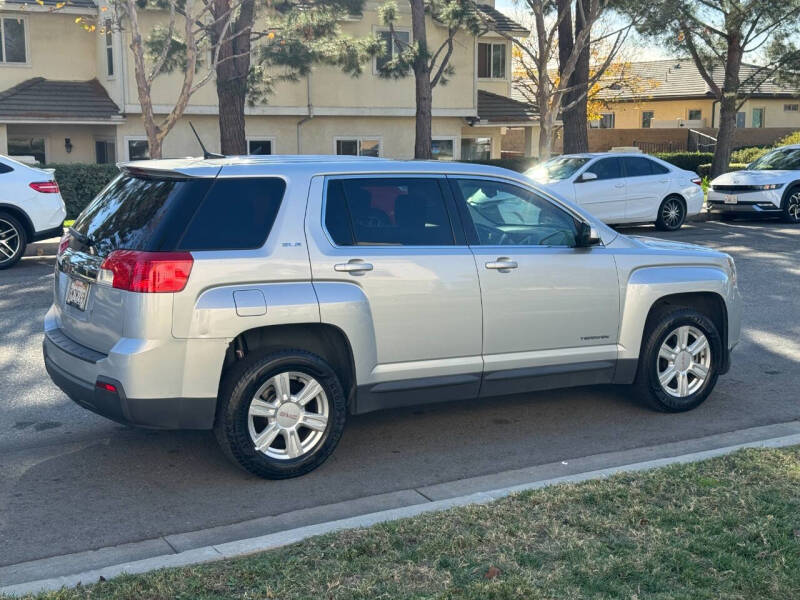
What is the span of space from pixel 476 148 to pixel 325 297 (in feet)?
98.5

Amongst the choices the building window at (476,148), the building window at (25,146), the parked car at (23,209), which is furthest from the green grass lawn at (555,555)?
the building window at (476,148)

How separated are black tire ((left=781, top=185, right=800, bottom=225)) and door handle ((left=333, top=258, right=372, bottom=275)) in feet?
55.7

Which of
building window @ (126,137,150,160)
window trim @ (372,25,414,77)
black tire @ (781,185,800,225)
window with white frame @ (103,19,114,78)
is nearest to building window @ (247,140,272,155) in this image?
building window @ (126,137,150,160)

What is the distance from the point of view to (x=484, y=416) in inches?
287

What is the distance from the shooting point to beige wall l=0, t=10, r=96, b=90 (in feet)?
93.9

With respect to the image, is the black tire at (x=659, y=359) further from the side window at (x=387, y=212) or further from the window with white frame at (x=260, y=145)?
the window with white frame at (x=260, y=145)

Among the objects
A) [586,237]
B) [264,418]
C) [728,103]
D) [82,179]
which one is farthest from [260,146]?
[264,418]

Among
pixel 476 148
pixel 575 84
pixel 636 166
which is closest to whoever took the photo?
pixel 636 166

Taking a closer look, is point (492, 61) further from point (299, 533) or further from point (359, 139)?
point (299, 533)

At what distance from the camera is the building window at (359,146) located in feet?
105

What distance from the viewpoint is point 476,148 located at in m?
35.2

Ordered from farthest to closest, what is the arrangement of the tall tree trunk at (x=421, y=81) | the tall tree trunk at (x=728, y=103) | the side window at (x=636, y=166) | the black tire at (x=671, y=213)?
1. the tall tree trunk at (x=728, y=103)
2. the tall tree trunk at (x=421, y=81)
3. the black tire at (x=671, y=213)
4. the side window at (x=636, y=166)

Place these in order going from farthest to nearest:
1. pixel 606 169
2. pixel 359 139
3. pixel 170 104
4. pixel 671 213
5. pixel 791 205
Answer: pixel 359 139 < pixel 170 104 < pixel 791 205 < pixel 671 213 < pixel 606 169

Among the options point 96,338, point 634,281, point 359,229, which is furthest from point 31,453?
point 634,281
